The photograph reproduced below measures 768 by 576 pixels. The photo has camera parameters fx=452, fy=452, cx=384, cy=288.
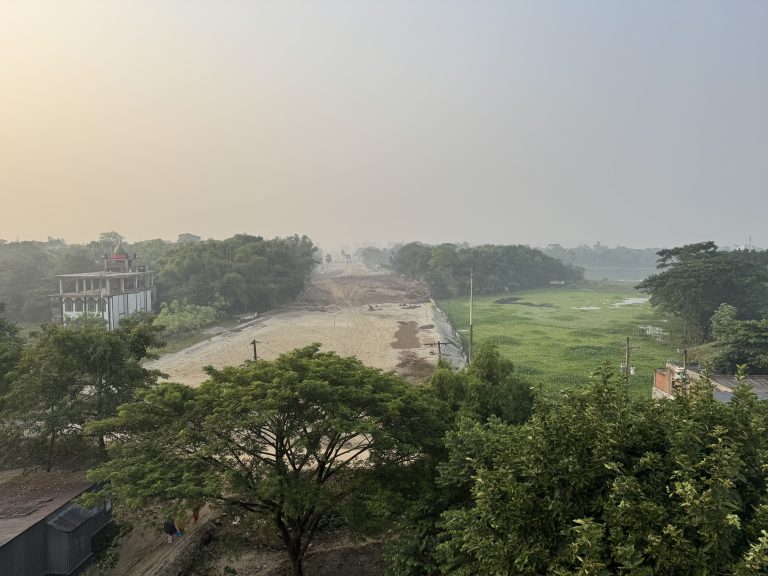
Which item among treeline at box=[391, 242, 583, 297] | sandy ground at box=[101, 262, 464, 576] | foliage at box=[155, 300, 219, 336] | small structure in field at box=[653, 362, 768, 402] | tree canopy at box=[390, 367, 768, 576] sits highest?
treeline at box=[391, 242, 583, 297]

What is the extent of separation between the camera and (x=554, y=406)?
8.51m

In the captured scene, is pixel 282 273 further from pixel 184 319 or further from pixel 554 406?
pixel 554 406

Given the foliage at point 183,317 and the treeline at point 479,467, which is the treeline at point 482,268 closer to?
the foliage at point 183,317

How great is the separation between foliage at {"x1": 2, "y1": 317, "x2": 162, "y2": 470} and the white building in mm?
33438

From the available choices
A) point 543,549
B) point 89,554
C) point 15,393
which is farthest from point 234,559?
point 543,549

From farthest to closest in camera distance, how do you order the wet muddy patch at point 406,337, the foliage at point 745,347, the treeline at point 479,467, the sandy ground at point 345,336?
1. the wet muddy patch at point 406,337
2. the sandy ground at point 345,336
3. the foliage at point 745,347
4. the treeline at point 479,467

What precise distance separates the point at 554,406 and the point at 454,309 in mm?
74829

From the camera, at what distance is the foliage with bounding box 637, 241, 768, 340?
51.8 m

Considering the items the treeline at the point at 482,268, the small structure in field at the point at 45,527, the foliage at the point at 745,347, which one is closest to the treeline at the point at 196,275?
the treeline at the point at 482,268

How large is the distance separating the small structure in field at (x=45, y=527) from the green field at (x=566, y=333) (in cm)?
2149

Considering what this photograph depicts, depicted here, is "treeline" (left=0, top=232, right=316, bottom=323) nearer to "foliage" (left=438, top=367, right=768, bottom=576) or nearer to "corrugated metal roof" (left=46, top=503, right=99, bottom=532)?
"corrugated metal roof" (left=46, top=503, right=99, bottom=532)

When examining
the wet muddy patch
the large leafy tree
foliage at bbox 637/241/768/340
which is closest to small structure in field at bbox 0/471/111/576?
the large leafy tree

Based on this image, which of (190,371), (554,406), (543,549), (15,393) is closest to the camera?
(543,549)

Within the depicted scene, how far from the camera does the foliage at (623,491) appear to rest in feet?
19.4
